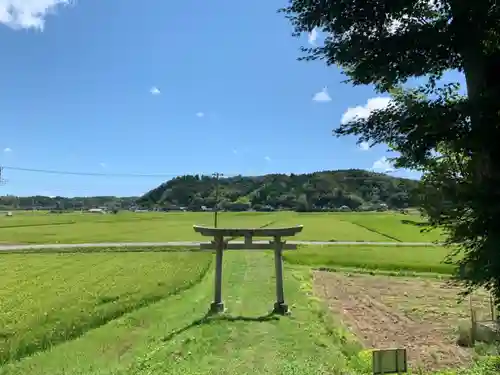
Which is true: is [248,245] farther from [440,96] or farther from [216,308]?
[440,96]

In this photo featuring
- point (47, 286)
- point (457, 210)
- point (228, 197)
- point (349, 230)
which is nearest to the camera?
point (457, 210)

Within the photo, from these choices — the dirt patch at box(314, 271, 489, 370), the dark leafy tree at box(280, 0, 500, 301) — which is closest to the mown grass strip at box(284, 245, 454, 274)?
the dirt patch at box(314, 271, 489, 370)

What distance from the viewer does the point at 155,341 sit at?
10.8 metres

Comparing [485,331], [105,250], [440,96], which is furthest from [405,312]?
[105,250]

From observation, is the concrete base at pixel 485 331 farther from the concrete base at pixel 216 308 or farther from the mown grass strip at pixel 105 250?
the mown grass strip at pixel 105 250

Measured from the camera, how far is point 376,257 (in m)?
32.5

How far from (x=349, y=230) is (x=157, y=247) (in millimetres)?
26879

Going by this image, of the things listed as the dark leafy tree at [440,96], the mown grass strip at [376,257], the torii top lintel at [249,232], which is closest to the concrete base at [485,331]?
the torii top lintel at [249,232]

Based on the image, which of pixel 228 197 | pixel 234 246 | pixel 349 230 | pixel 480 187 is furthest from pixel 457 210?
pixel 228 197

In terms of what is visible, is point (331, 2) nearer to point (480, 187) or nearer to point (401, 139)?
point (401, 139)

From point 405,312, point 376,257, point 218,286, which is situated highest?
point 218,286

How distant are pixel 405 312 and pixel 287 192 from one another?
108363mm

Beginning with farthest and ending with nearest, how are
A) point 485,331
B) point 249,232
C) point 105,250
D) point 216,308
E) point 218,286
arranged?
point 105,250 → point 249,232 → point 218,286 → point 216,308 → point 485,331

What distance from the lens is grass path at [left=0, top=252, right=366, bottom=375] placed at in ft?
29.0
